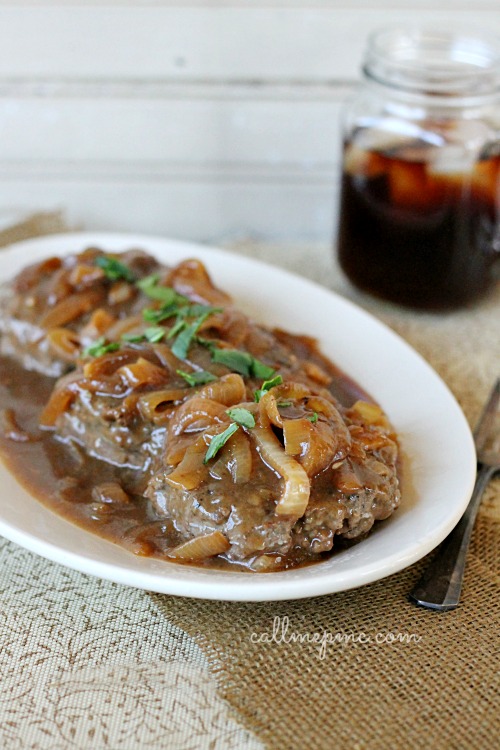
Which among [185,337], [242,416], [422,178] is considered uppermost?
[422,178]

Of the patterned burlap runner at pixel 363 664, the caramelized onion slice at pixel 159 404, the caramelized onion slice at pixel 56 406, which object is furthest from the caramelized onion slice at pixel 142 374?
the patterned burlap runner at pixel 363 664

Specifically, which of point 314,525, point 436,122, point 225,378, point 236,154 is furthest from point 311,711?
point 236,154

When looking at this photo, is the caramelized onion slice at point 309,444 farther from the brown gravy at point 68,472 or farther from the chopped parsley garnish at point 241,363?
the chopped parsley garnish at point 241,363

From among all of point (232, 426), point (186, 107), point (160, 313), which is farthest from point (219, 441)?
point (186, 107)

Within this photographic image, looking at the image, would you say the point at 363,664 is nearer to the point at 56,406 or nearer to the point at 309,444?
the point at 309,444

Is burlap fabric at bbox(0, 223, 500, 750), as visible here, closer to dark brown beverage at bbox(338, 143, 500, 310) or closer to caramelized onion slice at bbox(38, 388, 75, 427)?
caramelized onion slice at bbox(38, 388, 75, 427)

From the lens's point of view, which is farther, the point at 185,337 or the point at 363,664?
the point at 185,337
